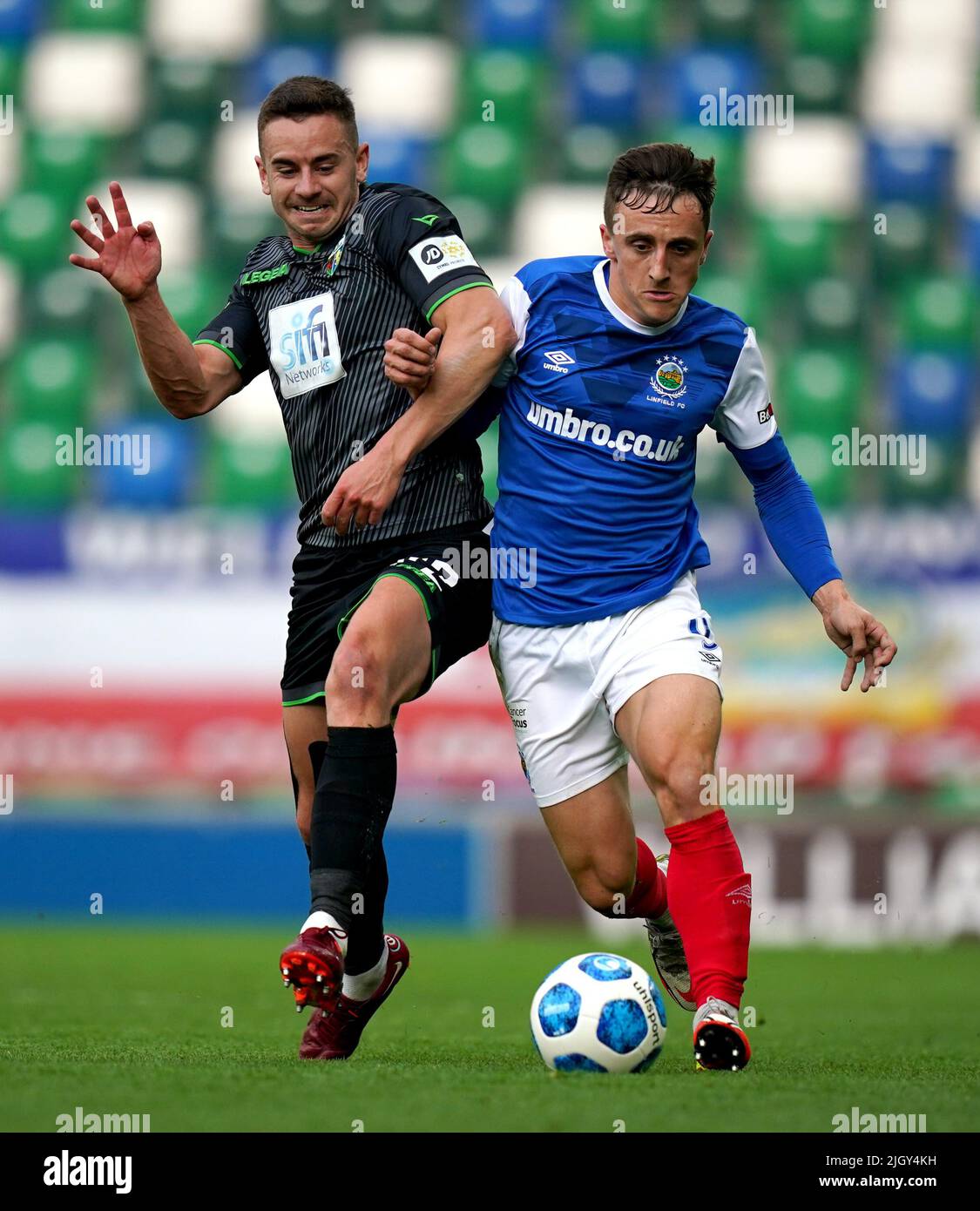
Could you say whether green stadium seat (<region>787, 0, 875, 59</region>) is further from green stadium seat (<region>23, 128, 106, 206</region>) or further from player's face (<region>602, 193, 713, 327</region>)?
player's face (<region>602, 193, 713, 327</region>)

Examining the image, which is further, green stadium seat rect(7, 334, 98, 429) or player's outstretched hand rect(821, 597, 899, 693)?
green stadium seat rect(7, 334, 98, 429)

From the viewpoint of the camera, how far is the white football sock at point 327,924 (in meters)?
4.04

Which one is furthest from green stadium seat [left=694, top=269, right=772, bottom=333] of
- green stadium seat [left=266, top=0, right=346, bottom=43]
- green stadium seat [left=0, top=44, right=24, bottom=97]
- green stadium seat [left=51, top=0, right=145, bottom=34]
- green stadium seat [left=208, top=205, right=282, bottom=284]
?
green stadium seat [left=0, top=44, right=24, bottom=97]

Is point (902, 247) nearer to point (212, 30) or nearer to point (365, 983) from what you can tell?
point (212, 30)

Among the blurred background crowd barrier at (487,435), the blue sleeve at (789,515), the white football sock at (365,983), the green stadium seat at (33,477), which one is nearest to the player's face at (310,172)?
the blue sleeve at (789,515)

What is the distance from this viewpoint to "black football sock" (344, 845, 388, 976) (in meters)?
4.84

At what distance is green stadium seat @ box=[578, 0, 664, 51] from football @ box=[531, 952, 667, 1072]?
12534mm

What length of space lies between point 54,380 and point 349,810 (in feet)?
33.1

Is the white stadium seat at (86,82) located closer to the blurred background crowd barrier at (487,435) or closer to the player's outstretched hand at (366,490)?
the blurred background crowd barrier at (487,435)

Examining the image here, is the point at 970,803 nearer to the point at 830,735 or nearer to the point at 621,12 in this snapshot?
the point at 830,735

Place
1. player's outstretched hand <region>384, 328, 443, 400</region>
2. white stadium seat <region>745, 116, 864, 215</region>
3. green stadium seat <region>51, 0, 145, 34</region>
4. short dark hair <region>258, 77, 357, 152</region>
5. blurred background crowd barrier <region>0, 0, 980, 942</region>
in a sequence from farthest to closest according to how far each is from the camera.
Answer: green stadium seat <region>51, 0, 145, 34</region>
white stadium seat <region>745, 116, 864, 215</region>
blurred background crowd barrier <region>0, 0, 980, 942</region>
short dark hair <region>258, 77, 357, 152</region>
player's outstretched hand <region>384, 328, 443, 400</region>

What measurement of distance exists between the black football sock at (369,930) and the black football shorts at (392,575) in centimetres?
50

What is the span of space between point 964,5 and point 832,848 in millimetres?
8588
